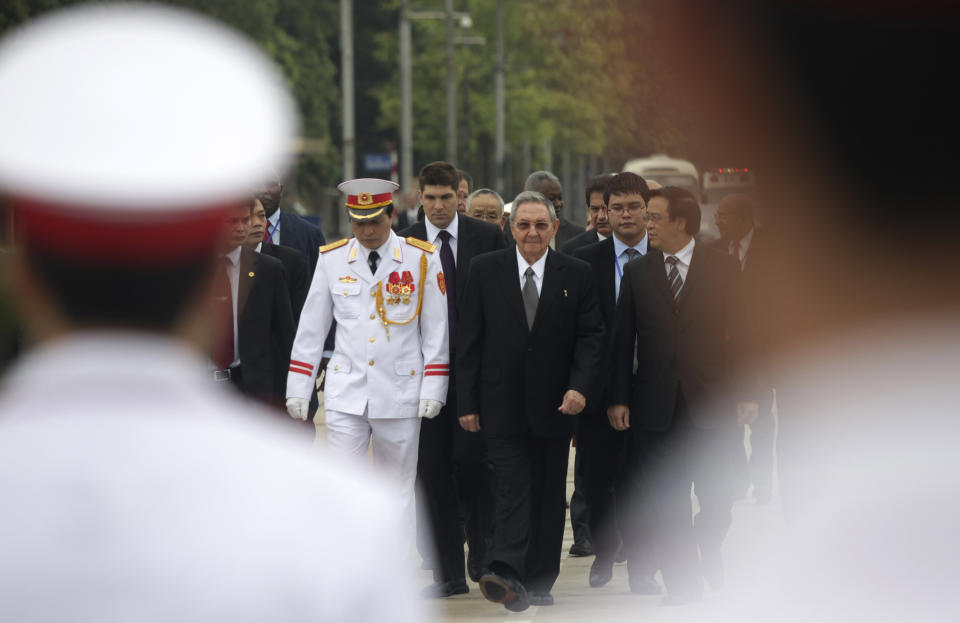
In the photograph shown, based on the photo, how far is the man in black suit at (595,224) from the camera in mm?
10914

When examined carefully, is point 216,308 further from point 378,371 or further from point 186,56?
point 186,56

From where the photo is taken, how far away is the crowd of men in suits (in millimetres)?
8555

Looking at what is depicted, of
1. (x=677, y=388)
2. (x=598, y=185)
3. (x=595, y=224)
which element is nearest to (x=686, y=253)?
(x=677, y=388)

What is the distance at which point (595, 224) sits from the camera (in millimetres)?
11094

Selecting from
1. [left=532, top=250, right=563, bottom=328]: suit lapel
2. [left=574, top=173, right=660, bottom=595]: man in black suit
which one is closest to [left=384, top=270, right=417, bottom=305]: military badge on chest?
[left=532, top=250, right=563, bottom=328]: suit lapel

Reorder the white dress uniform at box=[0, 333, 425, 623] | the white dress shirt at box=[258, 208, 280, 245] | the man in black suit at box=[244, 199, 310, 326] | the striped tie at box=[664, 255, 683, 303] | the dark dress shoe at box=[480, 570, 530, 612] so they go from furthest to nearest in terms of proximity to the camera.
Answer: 1. the white dress shirt at box=[258, 208, 280, 245]
2. the man in black suit at box=[244, 199, 310, 326]
3. the striped tie at box=[664, 255, 683, 303]
4. the dark dress shoe at box=[480, 570, 530, 612]
5. the white dress uniform at box=[0, 333, 425, 623]

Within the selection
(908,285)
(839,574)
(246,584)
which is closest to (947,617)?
(839,574)

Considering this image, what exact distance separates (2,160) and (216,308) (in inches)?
304

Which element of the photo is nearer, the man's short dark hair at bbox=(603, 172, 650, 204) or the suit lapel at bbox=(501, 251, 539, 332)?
the suit lapel at bbox=(501, 251, 539, 332)

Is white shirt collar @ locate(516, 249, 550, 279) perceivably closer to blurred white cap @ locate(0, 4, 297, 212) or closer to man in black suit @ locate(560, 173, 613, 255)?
man in black suit @ locate(560, 173, 613, 255)

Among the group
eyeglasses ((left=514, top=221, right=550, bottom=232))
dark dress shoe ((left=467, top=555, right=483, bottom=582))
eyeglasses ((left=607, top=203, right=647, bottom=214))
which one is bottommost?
dark dress shoe ((left=467, top=555, right=483, bottom=582))

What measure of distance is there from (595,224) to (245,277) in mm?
2849

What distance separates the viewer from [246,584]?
126 cm

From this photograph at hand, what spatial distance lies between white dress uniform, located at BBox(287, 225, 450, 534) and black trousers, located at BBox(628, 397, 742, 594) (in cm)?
108
